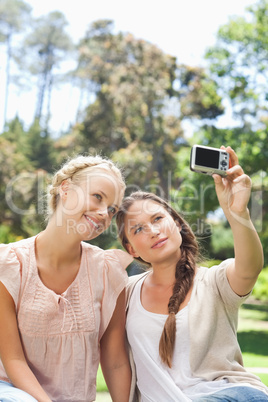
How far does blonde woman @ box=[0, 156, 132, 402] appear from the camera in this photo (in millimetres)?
2502

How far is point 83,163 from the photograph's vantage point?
2.80 metres

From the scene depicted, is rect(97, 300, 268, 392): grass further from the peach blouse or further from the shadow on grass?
the peach blouse

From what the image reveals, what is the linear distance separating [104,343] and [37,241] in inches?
28.3

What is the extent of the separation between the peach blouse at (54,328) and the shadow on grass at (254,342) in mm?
9876

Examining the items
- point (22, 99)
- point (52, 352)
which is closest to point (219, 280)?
point (52, 352)

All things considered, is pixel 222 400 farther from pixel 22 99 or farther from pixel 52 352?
pixel 22 99

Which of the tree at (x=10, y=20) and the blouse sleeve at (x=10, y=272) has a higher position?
the tree at (x=10, y=20)

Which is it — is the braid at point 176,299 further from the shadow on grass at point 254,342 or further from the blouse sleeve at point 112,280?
the shadow on grass at point 254,342

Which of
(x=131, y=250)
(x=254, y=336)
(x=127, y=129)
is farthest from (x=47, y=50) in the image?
(x=131, y=250)

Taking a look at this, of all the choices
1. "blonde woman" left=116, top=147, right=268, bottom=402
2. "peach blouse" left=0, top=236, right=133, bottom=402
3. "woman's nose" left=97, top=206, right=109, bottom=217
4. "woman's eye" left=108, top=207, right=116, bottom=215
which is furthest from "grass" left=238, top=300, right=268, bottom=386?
"woman's nose" left=97, top=206, right=109, bottom=217

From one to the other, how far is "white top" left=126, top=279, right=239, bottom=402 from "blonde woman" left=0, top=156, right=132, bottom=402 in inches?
4.8

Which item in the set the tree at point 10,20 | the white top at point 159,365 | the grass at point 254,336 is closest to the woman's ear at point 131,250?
the white top at point 159,365

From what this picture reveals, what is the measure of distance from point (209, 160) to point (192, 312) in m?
0.83

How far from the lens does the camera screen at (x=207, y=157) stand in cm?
247
